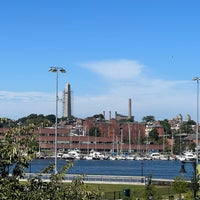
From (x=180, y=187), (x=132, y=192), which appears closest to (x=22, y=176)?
(x=180, y=187)

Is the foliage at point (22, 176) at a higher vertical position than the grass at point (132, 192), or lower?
higher

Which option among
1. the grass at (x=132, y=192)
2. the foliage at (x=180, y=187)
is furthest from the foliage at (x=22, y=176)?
the foliage at (x=180, y=187)

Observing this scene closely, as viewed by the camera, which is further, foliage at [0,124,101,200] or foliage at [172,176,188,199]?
foliage at [172,176,188,199]

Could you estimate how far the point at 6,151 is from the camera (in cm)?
1353

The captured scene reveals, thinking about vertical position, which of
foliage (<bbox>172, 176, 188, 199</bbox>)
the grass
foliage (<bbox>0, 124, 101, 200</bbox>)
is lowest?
the grass

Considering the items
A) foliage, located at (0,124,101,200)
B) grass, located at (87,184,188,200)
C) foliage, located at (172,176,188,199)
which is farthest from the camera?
foliage, located at (172,176,188,199)

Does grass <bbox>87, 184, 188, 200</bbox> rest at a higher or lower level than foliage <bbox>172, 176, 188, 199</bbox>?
lower

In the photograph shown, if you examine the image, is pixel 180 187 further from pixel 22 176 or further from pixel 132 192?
pixel 22 176

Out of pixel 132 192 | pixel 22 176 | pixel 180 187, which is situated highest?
pixel 22 176

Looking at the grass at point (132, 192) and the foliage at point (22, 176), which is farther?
the grass at point (132, 192)

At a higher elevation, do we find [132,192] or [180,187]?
[180,187]

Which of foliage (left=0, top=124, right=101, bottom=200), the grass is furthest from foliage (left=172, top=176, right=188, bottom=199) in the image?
foliage (left=0, top=124, right=101, bottom=200)

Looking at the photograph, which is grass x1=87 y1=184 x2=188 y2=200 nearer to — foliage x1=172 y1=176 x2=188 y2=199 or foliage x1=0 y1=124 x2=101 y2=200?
foliage x1=172 y1=176 x2=188 y2=199

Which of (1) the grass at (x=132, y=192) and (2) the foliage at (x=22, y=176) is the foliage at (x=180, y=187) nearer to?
(1) the grass at (x=132, y=192)
